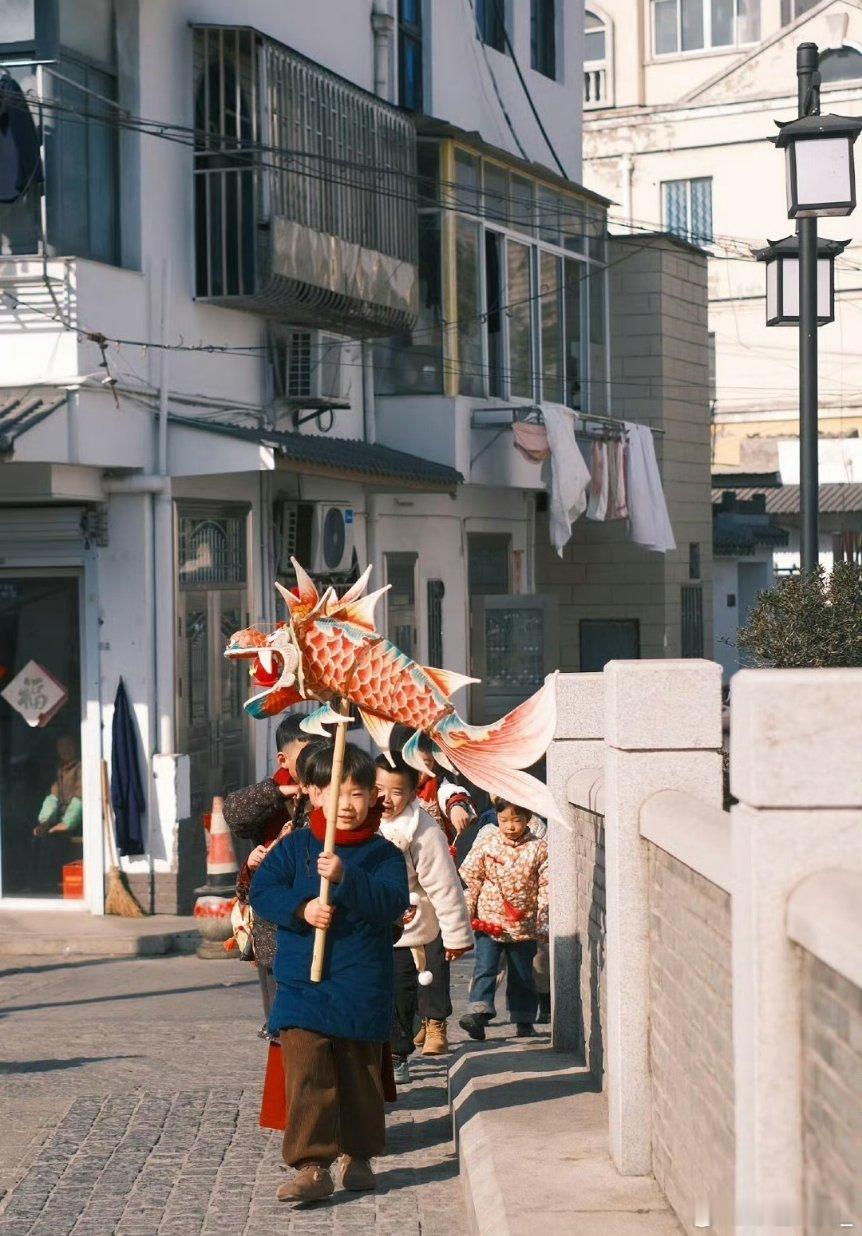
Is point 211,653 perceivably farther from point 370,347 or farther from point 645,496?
point 645,496

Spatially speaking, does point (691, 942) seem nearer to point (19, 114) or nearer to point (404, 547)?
point (19, 114)

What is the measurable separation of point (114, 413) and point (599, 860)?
840 centimetres

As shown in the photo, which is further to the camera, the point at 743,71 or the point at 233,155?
the point at 743,71

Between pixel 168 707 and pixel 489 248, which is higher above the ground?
pixel 489 248

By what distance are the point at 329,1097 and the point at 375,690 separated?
5.25 ft

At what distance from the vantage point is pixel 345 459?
17531 millimetres

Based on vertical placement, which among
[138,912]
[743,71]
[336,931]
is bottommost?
[138,912]

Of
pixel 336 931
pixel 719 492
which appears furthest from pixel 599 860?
pixel 719 492

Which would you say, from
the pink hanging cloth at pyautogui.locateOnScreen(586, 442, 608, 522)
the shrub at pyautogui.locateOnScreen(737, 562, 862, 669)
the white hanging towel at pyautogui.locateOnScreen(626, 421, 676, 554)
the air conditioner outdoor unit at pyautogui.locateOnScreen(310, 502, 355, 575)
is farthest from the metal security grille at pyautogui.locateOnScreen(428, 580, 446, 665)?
the shrub at pyautogui.locateOnScreen(737, 562, 862, 669)

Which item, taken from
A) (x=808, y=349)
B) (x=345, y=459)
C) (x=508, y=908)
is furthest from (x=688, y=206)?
(x=508, y=908)

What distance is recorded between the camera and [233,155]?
16625 mm

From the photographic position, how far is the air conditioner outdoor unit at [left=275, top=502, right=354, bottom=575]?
1803cm

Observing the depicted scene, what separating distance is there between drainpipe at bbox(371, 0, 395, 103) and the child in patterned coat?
1239 centimetres

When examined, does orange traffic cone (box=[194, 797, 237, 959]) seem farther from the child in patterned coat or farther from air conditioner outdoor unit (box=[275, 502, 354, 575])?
the child in patterned coat
